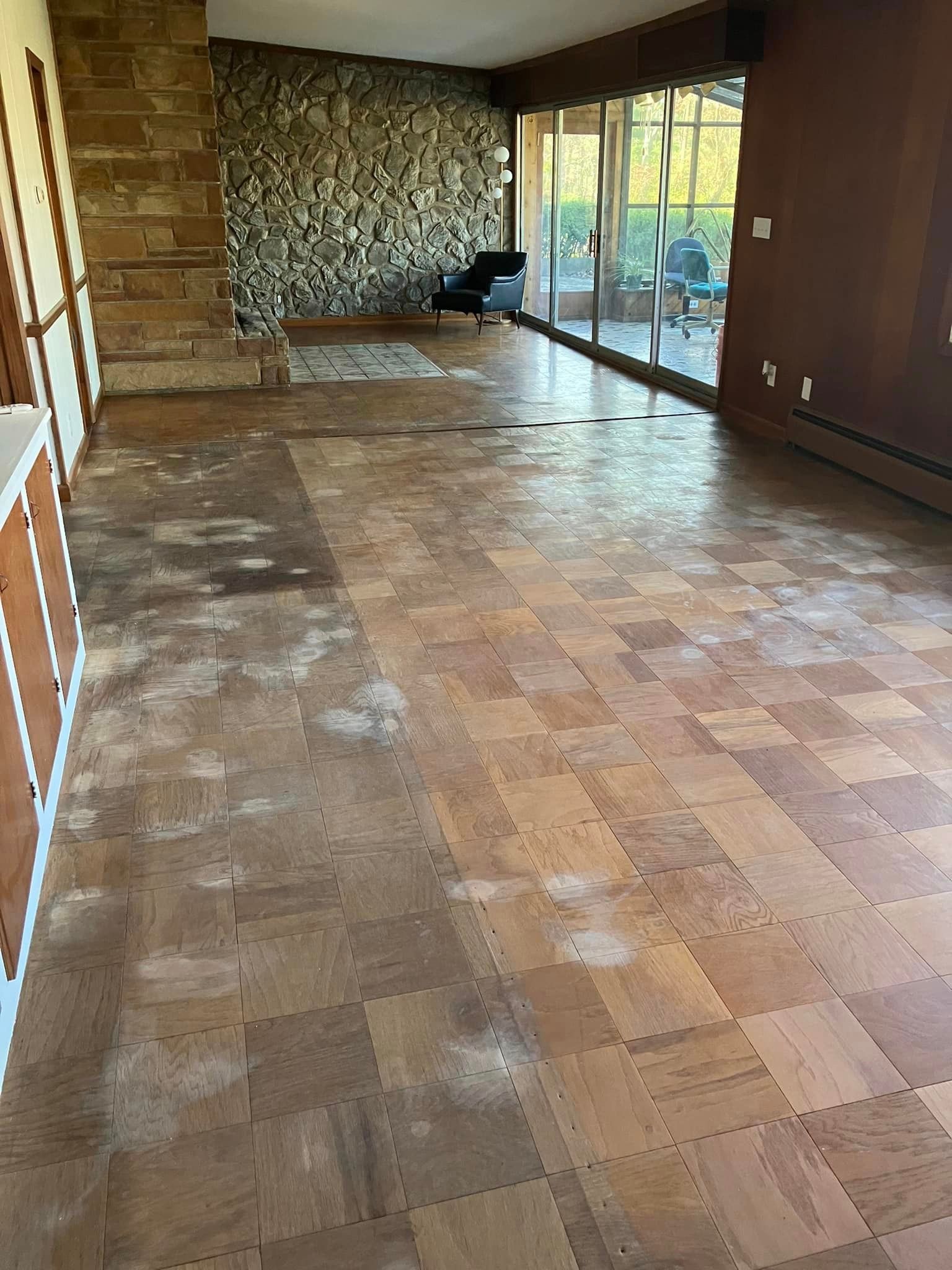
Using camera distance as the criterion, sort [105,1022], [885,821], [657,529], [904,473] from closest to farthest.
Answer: [105,1022], [885,821], [657,529], [904,473]

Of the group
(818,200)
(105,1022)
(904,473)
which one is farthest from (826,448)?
(105,1022)

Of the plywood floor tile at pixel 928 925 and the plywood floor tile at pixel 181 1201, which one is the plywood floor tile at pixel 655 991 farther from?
the plywood floor tile at pixel 181 1201

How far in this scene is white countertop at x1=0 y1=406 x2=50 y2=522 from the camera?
7.39ft

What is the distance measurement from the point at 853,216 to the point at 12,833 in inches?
201

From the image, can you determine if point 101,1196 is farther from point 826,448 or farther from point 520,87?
point 520,87

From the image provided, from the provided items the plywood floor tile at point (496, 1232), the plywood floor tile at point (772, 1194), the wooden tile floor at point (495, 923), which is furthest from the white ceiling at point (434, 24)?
the plywood floor tile at point (496, 1232)

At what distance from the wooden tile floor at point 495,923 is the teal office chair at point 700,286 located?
330 cm

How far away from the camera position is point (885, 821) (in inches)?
99.8

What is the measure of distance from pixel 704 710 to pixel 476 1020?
143cm

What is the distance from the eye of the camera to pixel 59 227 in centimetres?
601

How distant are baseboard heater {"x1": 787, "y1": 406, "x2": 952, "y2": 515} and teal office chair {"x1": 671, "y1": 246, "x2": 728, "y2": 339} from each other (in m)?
1.36

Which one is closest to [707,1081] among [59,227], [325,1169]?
[325,1169]

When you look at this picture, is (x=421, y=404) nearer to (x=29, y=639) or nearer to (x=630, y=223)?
(x=630, y=223)

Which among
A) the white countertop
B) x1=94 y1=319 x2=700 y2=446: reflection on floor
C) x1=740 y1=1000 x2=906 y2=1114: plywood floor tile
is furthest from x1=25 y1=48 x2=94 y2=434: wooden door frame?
x1=740 y1=1000 x2=906 y2=1114: plywood floor tile
